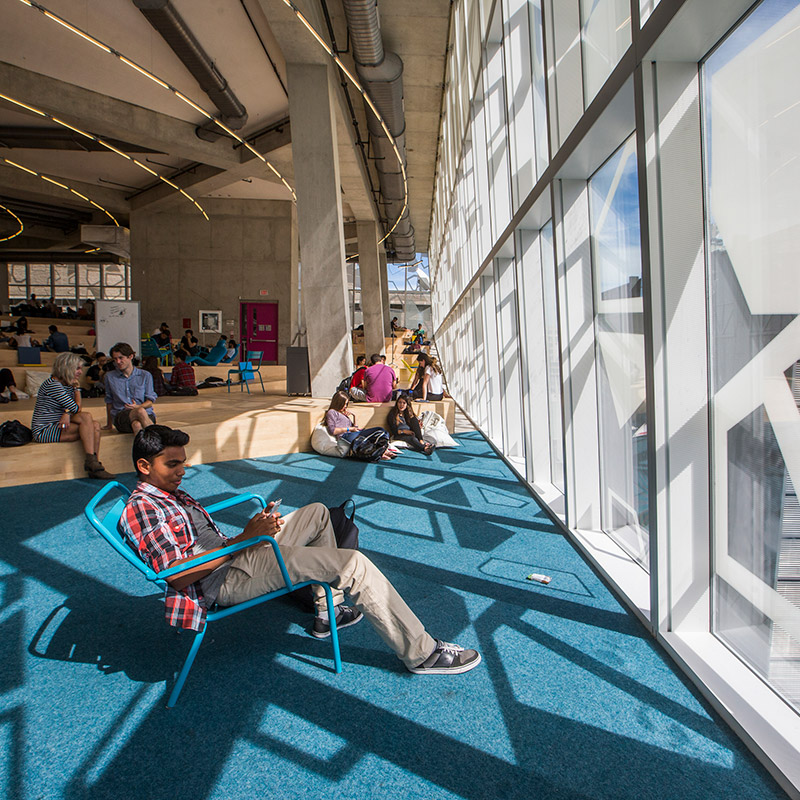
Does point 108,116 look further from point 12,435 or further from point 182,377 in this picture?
point 12,435

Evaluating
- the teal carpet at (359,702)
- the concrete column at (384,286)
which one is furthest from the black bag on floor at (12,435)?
the concrete column at (384,286)

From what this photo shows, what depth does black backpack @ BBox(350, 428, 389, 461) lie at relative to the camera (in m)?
7.20

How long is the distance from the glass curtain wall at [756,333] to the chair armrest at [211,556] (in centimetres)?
188

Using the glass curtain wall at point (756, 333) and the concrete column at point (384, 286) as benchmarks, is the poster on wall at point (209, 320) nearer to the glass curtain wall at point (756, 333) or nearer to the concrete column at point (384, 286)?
the concrete column at point (384, 286)

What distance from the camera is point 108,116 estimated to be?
37.0 feet

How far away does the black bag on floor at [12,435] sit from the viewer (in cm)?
578

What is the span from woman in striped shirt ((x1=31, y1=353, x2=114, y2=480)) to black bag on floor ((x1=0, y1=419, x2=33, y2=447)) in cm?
13

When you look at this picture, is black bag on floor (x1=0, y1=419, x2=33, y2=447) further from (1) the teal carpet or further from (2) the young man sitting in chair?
(2) the young man sitting in chair

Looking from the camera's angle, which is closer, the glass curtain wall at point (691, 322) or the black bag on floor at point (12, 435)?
the glass curtain wall at point (691, 322)

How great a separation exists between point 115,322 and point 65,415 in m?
6.60

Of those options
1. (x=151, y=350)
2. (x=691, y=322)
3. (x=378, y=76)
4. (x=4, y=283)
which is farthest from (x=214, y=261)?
(x=691, y=322)

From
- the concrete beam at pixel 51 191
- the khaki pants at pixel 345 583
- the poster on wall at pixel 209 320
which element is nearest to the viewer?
the khaki pants at pixel 345 583

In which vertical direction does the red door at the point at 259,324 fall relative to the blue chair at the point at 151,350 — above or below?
above

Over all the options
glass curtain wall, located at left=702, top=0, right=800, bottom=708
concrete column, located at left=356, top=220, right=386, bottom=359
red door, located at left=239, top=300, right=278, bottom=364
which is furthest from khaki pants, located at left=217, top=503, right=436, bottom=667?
concrete column, located at left=356, top=220, right=386, bottom=359
